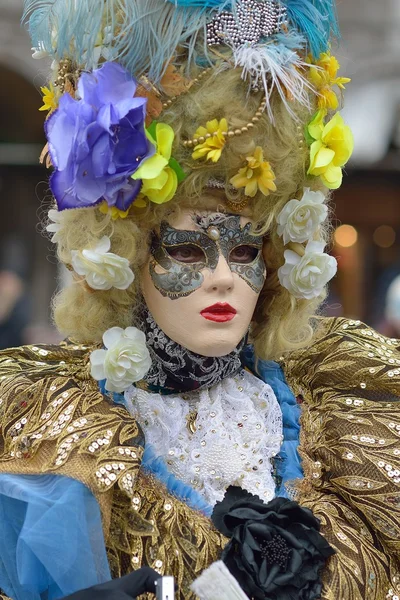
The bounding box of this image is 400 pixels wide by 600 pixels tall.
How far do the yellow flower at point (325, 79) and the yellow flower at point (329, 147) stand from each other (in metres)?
0.03

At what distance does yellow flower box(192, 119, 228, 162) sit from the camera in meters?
2.04

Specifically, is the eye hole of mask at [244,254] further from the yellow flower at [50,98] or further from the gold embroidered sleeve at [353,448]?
the yellow flower at [50,98]

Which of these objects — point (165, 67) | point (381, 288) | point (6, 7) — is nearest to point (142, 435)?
point (165, 67)

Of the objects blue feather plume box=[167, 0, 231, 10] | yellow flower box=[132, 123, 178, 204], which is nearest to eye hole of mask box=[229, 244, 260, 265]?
yellow flower box=[132, 123, 178, 204]

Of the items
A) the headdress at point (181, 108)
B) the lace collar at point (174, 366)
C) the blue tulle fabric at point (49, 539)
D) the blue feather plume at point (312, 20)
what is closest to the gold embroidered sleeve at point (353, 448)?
the lace collar at point (174, 366)

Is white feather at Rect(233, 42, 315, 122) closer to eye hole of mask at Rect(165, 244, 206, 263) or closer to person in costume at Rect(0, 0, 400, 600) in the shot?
person in costume at Rect(0, 0, 400, 600)

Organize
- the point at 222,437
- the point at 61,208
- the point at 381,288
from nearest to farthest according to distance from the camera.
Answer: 1. the point at 61,208
2. the point at 222,437
3. the point at 381,288

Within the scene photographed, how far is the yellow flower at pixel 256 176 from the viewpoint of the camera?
209 cm

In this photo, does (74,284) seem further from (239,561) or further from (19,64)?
(19,64)

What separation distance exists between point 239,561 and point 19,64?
783cm

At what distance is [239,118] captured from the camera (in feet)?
6.81

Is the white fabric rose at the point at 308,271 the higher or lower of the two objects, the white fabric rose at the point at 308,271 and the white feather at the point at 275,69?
the lower

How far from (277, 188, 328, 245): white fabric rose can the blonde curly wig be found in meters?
0.03

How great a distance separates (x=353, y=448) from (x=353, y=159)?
7.27 m
